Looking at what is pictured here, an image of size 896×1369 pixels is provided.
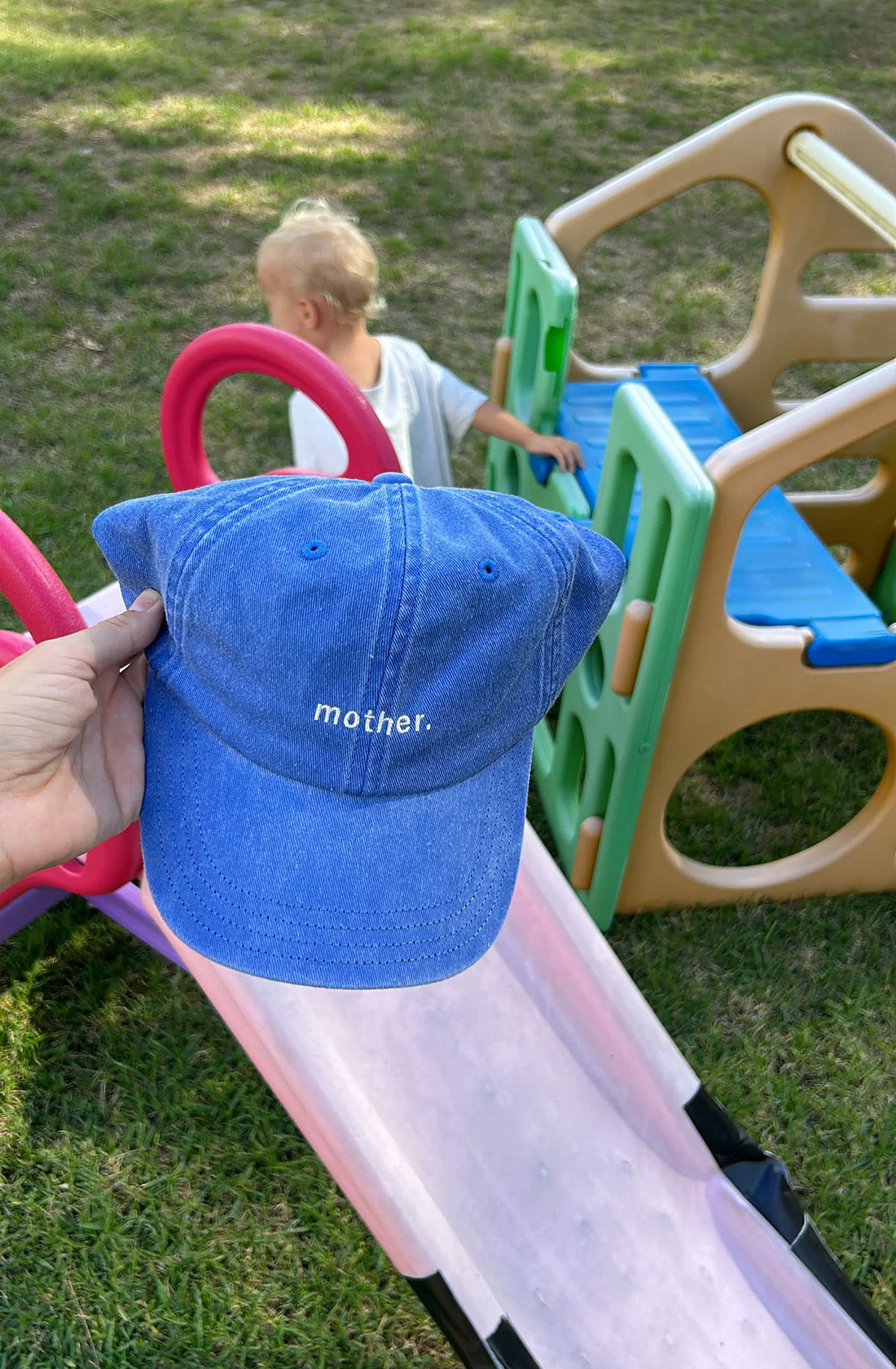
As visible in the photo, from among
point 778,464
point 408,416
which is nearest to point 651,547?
point 778,464

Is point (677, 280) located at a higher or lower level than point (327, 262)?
lower

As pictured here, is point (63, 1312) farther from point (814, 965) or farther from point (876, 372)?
point (876, 372)

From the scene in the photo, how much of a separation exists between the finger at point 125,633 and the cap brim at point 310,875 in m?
0.08

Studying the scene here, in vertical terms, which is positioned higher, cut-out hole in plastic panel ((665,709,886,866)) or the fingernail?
the fingernail

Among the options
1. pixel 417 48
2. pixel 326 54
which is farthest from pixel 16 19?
pixel 417 48

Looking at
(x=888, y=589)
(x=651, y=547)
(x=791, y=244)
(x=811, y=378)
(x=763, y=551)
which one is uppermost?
(x=791, y=244)

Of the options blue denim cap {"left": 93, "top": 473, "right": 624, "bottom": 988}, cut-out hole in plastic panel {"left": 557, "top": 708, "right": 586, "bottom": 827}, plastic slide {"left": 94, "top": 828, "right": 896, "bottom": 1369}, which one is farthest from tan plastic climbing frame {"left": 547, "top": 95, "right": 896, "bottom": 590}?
blue denim cap {"left": 93, "top": 473, "right": 624, "bottom": 988}

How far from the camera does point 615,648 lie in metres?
2.01

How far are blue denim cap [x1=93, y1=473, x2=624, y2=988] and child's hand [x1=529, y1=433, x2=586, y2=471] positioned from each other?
1.17 metres

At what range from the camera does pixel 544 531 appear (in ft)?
3.56

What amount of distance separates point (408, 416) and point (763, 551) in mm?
731

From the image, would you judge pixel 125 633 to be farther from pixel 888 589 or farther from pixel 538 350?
pixel 888 589

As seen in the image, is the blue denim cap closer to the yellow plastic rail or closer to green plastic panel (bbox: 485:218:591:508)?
green plastic panel (bbox: 485:218:591:508)

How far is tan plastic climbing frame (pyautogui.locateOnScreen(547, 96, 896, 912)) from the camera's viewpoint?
166 cm
